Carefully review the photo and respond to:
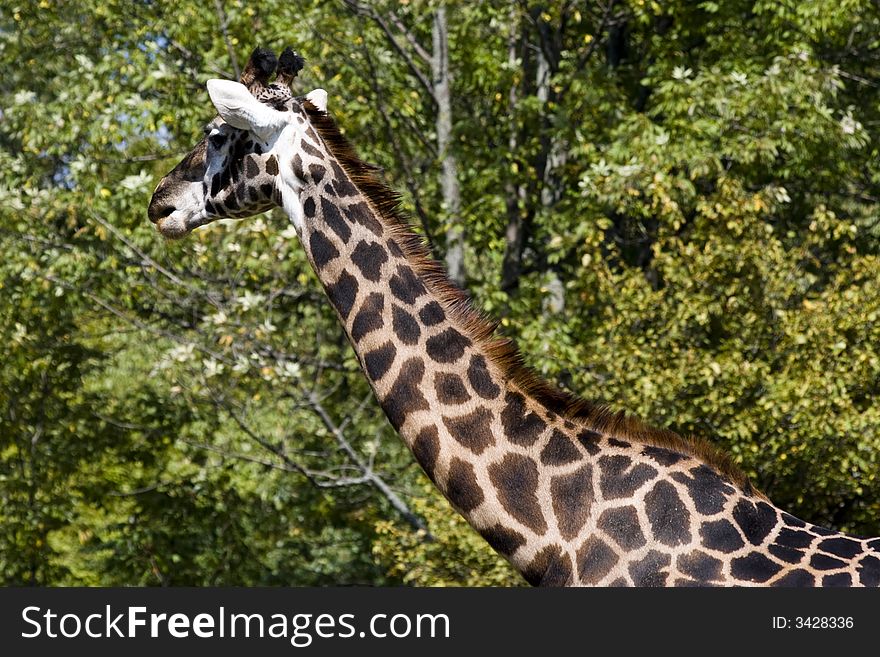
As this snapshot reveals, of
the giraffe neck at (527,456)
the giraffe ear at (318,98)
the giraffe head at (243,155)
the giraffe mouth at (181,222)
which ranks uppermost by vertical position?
the giraffe ear at (318,98)

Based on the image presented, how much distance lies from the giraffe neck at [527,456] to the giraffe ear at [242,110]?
20 cm

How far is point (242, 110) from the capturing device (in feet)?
16.8

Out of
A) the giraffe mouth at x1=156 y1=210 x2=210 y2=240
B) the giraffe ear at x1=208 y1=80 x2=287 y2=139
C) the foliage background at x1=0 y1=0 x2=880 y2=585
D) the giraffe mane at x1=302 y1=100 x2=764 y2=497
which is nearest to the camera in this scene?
the giraffe mane at x1=302 y1=100 x2=764 y2=497

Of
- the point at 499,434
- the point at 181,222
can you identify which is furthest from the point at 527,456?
the point at 181,222

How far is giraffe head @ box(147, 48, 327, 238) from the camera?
17.0 feet

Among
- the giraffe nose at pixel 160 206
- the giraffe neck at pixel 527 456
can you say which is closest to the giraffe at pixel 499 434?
the giraffe neck at pixel 527 456

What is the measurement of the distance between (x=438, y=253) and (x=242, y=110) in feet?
24.9

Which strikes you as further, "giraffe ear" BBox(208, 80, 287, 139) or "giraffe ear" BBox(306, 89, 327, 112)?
"giraffe ear" BBox(306, 89, 327, 112)

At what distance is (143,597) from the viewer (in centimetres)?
511

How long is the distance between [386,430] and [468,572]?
451 cm

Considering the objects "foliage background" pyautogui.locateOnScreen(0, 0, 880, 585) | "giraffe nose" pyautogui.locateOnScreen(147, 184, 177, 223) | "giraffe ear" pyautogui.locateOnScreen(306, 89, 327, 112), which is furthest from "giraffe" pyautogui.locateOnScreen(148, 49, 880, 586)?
"foliage background" pyautogui.locateOnScreen(0, 0, 880, 585)

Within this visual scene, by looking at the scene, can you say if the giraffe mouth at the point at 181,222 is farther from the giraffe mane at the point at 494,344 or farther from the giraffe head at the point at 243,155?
the giraffe mane at the point at 494,344

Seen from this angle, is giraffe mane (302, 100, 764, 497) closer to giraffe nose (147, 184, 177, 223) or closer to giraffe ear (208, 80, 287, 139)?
giraffe ear (208, 80, 287, 139)

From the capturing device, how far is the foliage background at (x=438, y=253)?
962 cm
